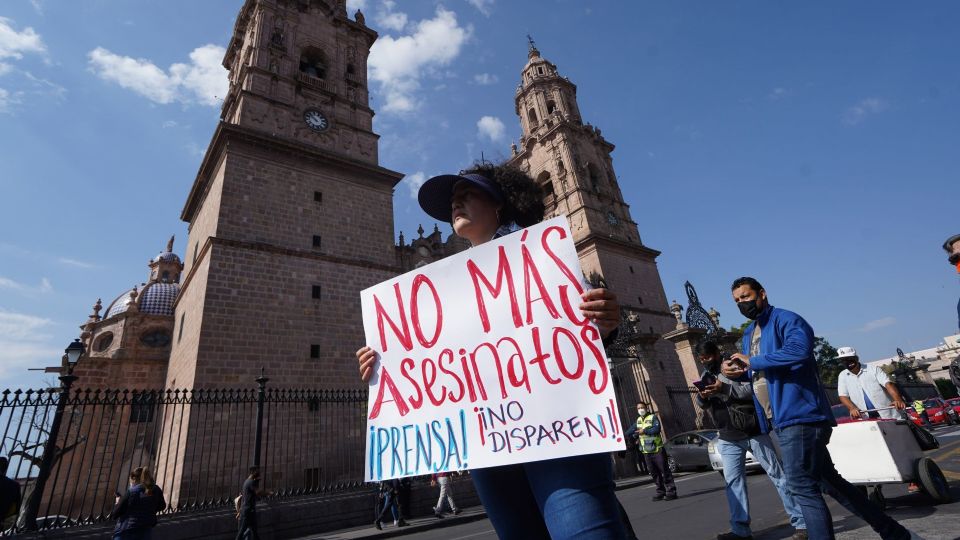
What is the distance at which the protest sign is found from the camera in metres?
1.66

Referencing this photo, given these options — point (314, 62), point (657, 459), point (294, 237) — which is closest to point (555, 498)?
point (657, 459)

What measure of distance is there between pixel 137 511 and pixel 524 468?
665 cm

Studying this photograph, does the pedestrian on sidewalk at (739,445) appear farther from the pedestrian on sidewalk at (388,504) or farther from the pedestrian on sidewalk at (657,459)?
the pedestrian on sidewalk at (388,504)

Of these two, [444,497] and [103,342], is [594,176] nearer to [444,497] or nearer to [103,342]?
[444,497]

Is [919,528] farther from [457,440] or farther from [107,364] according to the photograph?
[107,364]

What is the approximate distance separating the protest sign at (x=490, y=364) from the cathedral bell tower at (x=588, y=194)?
21227 mm

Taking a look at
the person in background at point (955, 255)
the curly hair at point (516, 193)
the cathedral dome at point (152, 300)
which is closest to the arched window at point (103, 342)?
the cathedral dome at point (152, 300)

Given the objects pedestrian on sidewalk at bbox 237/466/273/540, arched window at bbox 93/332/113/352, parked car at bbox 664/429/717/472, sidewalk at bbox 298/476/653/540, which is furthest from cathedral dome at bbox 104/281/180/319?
parked car at bbox 664/429/717/472

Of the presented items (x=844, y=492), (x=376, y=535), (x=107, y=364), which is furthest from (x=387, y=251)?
(x=107, y=364)

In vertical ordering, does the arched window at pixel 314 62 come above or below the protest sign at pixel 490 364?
above

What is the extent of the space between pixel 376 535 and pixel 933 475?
Answer: 320 inches

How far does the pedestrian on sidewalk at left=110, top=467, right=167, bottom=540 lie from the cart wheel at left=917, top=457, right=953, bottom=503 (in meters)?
8.71

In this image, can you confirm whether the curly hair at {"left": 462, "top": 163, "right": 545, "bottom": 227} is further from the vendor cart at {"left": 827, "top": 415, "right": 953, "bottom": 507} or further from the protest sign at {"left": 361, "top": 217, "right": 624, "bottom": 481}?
the vendor cart at {"left": 827, "top": 415, "right": 953, "bottom": 507}

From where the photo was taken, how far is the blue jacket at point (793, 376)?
114 inches
